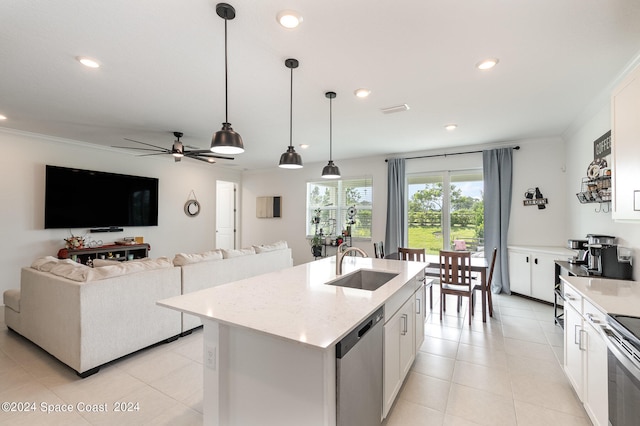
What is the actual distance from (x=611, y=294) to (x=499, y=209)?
10.8 feet

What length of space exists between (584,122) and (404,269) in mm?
3367

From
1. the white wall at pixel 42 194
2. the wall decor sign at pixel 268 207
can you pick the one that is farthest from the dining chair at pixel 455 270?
the white wall at pixel 42 194

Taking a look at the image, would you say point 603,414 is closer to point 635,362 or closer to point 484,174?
point 635,362

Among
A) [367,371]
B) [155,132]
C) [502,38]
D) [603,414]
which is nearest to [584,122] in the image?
[502,38]

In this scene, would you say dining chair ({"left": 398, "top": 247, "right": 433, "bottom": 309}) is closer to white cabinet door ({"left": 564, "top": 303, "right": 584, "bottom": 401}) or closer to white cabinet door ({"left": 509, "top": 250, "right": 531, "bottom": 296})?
white cabinet door ({"left": 509, "top": 250, "right": 531, "bottom": 296})

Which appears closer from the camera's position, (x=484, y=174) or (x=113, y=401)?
(x=113, y=401)

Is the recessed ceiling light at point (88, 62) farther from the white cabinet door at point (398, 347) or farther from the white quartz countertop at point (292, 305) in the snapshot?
the white cabinet door at point (398, 347)

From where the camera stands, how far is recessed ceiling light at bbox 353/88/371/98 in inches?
114

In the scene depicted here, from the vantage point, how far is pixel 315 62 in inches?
93.3

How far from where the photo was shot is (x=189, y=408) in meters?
2.02

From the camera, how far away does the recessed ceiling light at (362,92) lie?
290cm

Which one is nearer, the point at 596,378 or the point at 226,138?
the point at 596,378

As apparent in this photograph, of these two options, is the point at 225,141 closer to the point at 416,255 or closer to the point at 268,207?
the point at 416,255

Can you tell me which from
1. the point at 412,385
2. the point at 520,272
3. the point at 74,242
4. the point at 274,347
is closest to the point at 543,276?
the point at 520,272
